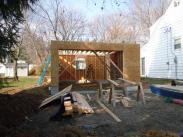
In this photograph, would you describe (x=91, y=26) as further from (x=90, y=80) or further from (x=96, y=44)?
(x=96, y=44)

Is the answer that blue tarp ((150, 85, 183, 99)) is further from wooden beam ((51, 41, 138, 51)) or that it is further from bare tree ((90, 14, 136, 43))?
bare tree ((90, 14, 136, 43))

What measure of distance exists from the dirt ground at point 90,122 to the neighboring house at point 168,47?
1005 cm

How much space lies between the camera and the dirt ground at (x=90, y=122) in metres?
6.88

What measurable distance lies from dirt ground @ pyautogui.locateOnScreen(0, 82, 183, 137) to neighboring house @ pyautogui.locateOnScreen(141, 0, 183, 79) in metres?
10.0

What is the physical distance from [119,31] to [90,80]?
25.4 m

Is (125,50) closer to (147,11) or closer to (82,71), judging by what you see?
(82,71)

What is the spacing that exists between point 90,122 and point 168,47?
1514cm

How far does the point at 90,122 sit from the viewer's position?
8219 millimetres

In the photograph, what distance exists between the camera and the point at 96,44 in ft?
53.5

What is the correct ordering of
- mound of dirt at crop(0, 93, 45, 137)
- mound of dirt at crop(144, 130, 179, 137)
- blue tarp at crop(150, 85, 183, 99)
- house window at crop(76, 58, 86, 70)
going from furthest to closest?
house window at crop(76, 58, 86, 70) < blue tarp at crop(150, 85, 183, 99) < mound of dirt at crop(0, 93, 45, 137) < mound of dirt at crop(144, 130, 179, 137)

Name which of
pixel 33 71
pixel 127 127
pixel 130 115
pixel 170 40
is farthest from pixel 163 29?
pixel 33 71

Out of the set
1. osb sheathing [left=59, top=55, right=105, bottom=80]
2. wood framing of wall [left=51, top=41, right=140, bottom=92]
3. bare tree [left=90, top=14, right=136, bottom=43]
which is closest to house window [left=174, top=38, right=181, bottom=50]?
wood framing of wall [left=51, top=41, right=140, bottom=92]

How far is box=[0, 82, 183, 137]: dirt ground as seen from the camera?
6879mm

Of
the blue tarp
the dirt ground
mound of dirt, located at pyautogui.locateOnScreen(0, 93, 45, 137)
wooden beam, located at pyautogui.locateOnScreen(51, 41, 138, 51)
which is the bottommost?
the dirt ground
